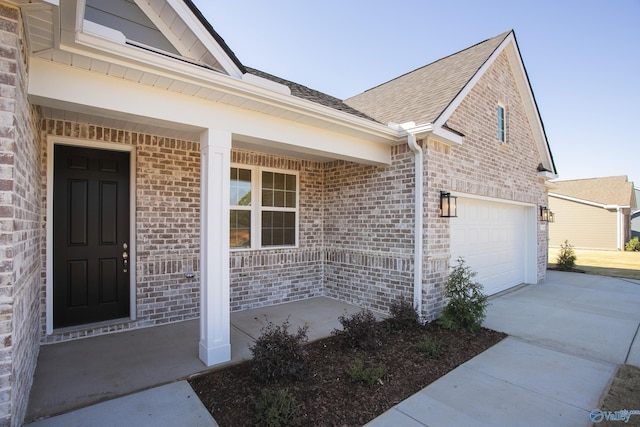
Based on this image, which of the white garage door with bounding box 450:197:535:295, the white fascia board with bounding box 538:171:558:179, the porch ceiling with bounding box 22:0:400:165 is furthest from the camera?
the white fascia board with bounding box 538:171:558:179

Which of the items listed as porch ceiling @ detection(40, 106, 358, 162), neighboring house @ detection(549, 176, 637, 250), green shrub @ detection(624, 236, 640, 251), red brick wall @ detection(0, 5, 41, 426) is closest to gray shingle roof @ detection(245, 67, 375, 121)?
porch ceiling @ detection(40, 106, 358, 162)

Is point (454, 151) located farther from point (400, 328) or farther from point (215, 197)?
point (215, 197)

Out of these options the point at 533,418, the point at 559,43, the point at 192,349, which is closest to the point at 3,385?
the point at 192,349

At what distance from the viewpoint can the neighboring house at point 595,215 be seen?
22.2 metres

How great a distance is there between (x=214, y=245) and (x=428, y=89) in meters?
5.74

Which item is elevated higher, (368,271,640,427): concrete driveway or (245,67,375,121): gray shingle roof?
(245,67,375,121): gray shingle roof

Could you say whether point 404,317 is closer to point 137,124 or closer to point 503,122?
point 137,124

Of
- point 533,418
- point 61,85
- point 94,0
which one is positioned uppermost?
point 94,0

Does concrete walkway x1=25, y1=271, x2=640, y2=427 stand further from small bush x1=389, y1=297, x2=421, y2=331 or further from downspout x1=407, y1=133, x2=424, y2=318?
downspout x1=407, y1=133, x2=424, y2=318

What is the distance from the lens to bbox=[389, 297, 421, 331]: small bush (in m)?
5.14

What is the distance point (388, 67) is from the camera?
13.2 m

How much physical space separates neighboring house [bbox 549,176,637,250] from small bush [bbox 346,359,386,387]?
78.7ft

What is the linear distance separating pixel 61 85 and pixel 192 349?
3.33 meters

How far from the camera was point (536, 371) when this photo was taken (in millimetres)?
3859
